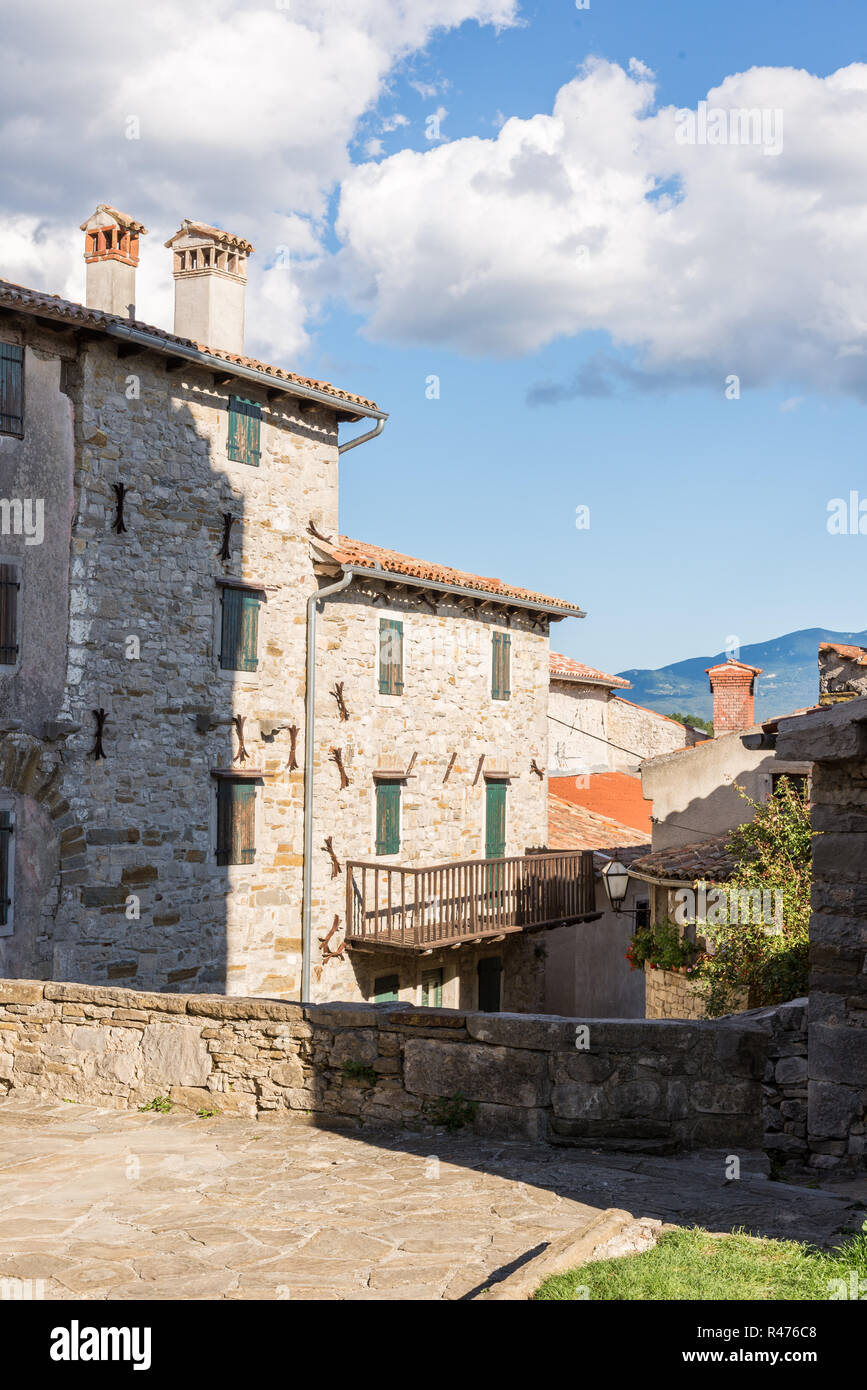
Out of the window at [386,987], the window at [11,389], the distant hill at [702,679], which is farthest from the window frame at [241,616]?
the distant hill at [702,679]

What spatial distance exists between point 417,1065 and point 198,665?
406 inches

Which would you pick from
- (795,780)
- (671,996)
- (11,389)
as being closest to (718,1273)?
(671,996)

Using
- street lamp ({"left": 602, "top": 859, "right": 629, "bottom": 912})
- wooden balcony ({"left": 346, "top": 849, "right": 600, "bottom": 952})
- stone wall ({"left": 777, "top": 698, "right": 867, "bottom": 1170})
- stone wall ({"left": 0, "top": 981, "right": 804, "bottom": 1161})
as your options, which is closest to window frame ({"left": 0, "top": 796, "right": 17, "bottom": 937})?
wooden balcony ({"left": 346, "top": 849, "right": 600, "bottom": 952})

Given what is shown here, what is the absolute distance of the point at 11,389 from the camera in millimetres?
14234

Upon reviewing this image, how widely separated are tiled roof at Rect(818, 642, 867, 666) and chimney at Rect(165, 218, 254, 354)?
971cm

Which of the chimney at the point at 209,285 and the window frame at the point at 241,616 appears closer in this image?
the window frame at the point at 241,616

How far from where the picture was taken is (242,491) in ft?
56.9

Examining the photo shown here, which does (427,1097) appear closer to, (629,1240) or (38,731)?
(629,1240)

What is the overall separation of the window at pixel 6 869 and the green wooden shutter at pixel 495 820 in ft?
32.5

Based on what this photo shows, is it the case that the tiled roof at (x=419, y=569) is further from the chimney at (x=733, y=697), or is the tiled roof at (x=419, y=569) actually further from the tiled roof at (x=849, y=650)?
the tiled roof at (x=849, y=650)

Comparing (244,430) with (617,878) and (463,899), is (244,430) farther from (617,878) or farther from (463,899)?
(617,878)

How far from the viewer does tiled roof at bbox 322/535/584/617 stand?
60.4ft

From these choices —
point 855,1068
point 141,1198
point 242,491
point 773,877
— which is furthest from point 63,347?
point 855,1068

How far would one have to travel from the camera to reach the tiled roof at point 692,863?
1341 cm
